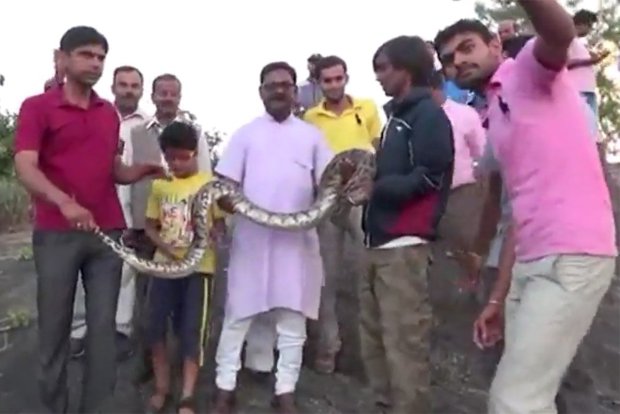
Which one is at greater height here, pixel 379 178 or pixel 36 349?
pixel 379 178

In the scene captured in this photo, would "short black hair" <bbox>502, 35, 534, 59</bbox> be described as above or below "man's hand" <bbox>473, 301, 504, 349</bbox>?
above

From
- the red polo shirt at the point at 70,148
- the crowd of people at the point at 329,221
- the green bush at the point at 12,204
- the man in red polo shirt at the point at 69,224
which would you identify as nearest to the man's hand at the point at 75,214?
the crowd of people at the point at 329,221

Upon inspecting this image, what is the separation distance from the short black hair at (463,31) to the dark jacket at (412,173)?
1058mm

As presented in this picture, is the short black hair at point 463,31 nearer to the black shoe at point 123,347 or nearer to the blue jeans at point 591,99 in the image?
the blue jeans at point 591,99

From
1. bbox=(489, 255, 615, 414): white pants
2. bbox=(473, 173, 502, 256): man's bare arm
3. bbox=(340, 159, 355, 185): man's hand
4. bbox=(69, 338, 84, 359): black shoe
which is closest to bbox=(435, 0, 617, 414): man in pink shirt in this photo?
bbox=(489, 255, 615, 414): white pants

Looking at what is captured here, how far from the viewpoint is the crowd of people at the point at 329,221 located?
14.8 feet

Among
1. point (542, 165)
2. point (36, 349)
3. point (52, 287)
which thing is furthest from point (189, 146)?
point (542, 165)

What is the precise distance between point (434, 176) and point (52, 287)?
2252 millimetres

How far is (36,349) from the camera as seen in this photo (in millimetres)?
8312

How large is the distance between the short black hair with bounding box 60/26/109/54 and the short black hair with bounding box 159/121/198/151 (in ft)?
2.51

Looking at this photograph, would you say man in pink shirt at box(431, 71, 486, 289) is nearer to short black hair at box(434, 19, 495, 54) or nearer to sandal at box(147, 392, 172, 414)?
sandal at box(147, 392, 172, 414)

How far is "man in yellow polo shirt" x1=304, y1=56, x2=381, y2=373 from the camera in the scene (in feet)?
25.4

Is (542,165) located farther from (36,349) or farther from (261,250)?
(36,349)

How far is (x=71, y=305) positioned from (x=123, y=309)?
110cm
